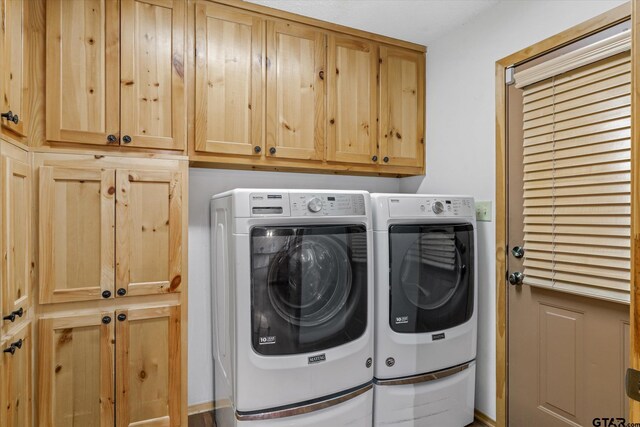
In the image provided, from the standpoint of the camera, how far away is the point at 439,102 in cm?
253

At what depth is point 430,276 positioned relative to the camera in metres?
1.98

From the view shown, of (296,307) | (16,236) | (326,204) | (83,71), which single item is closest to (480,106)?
(326,204)

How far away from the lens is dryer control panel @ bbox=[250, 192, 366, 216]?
1604mm

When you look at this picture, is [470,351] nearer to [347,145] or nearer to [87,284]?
[347,145]

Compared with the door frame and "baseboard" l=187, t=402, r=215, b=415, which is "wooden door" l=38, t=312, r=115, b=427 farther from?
the door frame

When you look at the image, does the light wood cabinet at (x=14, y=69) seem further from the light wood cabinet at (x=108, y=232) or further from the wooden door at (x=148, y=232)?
the wooden door at (x=148, y=232)

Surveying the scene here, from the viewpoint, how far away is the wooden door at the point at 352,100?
92.4 inches

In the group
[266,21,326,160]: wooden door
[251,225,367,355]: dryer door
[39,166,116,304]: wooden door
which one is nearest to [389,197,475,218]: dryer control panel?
[251,225,367,355]: dryer door

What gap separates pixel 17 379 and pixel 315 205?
4.60 ft

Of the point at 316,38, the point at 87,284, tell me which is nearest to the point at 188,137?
the point at 87,284

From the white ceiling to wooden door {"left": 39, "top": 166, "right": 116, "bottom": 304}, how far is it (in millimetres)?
1360

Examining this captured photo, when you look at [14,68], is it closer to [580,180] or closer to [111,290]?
[111,290]

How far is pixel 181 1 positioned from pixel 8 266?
1.52 meters

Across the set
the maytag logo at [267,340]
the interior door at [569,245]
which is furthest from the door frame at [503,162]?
the maytag logo at [267,340]
